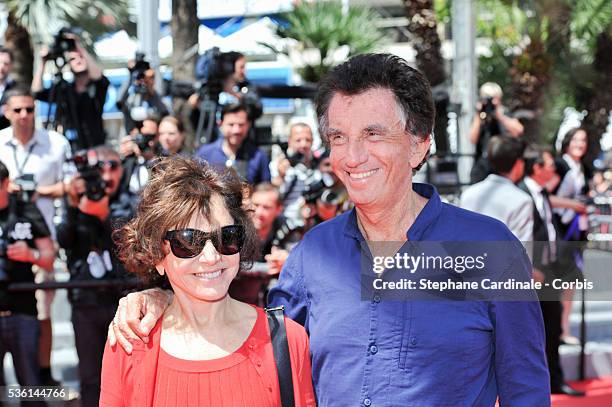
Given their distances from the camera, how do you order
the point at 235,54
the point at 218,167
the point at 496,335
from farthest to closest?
1. the point at 235,54
2. the point at 218,167
3. the point at 496,335

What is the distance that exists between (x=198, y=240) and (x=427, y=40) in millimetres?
11364

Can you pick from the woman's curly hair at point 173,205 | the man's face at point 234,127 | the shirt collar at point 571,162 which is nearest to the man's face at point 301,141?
the man's face at point 234,127

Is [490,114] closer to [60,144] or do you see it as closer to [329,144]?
[60,144]

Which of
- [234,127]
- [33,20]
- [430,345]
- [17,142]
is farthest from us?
[33,20]

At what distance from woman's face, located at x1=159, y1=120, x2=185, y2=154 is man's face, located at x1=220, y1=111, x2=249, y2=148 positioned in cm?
32

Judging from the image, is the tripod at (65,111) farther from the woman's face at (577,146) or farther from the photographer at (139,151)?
the woman's face at (577,146)

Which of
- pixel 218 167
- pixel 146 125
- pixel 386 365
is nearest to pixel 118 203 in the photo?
pixel 146 125

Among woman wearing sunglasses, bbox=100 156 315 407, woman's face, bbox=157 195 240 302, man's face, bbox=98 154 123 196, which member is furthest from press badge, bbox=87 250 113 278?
woman's face, bbox=157 195 240 302

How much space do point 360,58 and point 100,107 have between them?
4489 mm

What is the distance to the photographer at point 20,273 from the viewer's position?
4.55m

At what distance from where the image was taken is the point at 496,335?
2.12 meters

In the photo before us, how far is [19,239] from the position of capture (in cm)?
462

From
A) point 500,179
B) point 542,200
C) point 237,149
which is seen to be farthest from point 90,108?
point 542,200

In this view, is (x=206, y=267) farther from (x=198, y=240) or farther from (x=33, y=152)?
(x=33, y=152)
